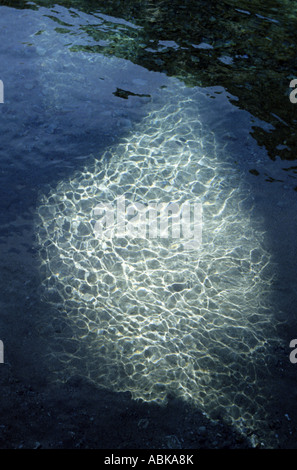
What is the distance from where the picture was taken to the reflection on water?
3303 mm

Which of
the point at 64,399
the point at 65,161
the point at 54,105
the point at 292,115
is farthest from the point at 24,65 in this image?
the point at 64,399

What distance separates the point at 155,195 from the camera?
172 inches

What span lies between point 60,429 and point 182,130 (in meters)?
3.44

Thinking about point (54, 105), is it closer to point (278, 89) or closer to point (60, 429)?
Result: point (278, 89)

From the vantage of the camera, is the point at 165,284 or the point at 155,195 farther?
the point at 155,195

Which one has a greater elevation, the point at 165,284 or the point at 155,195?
the point at 155,195

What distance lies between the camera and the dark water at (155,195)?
3355mm

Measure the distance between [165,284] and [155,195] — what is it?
3.44 feet

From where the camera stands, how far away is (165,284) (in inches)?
149

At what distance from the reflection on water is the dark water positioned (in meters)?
0.01

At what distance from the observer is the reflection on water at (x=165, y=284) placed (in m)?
3.30

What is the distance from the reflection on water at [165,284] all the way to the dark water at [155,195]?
1 cm

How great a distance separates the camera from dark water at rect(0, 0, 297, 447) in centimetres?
336
